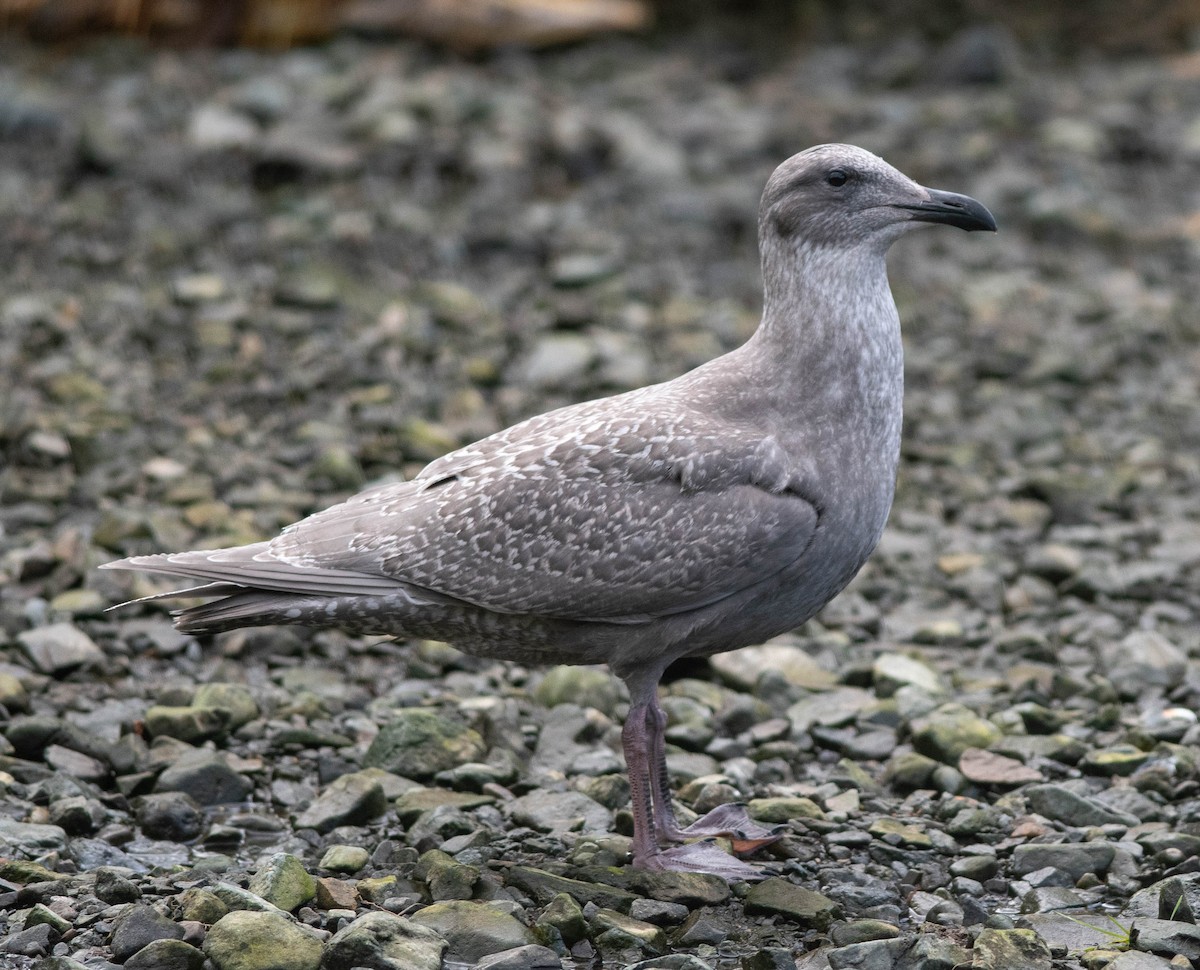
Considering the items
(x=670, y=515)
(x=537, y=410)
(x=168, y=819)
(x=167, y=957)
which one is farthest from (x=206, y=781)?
(x=537, y=410)

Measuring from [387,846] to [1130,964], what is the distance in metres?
2.58

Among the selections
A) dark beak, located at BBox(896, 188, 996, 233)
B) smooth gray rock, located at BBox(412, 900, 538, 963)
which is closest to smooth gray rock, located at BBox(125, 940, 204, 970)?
smooth gray rock, located at BBox(412, 900, 538, 963)

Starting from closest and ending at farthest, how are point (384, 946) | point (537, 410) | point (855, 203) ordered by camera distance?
point (384, 946)
point (855, 203)
point (537, 410)

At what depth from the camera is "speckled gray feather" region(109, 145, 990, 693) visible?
5.95 meters

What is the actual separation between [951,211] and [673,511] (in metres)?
1.60

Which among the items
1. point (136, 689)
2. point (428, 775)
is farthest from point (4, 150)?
point (428, 775)

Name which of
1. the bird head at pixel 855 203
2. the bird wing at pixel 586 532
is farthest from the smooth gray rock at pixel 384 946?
the bird head at pixel 855 203

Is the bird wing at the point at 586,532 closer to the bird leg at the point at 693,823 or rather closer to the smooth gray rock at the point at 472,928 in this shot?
the bird leg at the point at 693,823

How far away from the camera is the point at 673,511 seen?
19.6 feet

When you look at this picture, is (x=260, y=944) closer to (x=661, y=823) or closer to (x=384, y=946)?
(x=384, y=946)

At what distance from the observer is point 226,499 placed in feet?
30.3

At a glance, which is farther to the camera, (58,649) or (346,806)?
(58,649)

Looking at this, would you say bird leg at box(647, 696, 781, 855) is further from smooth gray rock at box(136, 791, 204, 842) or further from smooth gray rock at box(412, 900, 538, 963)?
smooth gray rock at box(136, 791, 204, 842)

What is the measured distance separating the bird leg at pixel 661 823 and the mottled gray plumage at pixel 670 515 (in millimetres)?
11
